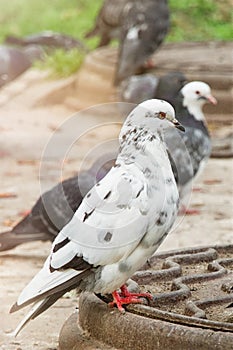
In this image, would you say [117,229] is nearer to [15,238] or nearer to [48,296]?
[48,296]

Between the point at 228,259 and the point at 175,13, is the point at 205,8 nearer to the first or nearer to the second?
the point at 175,13

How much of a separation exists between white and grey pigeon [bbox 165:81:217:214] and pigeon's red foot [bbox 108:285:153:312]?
2847 mm

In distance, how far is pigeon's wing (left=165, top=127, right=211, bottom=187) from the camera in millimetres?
6965

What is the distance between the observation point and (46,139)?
10703 mm

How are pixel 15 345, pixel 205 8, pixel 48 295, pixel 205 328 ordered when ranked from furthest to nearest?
pixel 205 8
pixel 15 345
pixel 48 295
pixel 205 328

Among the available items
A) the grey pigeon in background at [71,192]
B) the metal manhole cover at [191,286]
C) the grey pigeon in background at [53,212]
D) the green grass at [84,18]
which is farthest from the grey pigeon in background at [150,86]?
the metal manhole cover at [191,286]

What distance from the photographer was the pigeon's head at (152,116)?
12.8ft

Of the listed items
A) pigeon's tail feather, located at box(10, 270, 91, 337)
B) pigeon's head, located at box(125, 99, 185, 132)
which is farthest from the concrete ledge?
pigeon's head, located at box(125, 99, 185, 132)

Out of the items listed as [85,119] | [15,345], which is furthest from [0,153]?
[15,345]

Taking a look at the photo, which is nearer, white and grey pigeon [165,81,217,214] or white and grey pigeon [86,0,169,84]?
white and grey pigeon [165,81,217,214]

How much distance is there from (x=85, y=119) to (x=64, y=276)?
772cm

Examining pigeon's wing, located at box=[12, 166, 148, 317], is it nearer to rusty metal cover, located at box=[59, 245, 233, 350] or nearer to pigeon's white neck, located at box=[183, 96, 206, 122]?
rusty metal cover, located at box=[59, 245, 233, 350]

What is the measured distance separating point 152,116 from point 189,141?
357cm

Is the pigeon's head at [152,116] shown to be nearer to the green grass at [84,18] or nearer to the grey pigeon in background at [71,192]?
the grey pigeon in background at [71,192]
